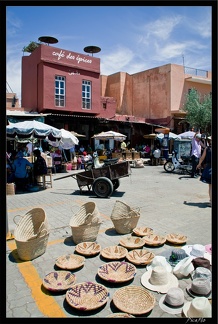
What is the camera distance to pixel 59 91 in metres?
19.9

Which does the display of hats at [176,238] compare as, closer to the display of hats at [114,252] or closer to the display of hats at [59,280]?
the display of hats at [114,252]

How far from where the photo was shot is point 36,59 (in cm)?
1944

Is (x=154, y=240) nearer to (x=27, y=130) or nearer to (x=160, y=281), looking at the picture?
(x=160, y=281)

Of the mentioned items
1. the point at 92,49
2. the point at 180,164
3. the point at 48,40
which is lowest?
the point at 180,164

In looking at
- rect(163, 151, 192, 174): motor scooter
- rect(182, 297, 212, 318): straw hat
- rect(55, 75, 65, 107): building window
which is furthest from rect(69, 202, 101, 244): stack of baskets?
rect(55, 75, 65, 107): building window

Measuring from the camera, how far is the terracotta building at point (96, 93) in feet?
63.3

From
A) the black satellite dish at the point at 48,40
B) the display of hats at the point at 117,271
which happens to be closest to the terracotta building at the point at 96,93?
the black satellite dish at the point at 48,40

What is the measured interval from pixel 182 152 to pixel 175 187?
7.20 metres

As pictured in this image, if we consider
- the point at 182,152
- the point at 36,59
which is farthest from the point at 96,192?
the point at 36,59

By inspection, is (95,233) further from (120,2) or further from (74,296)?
Answer: (120,2)

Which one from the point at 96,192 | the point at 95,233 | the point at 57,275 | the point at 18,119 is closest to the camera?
the point at 57,275

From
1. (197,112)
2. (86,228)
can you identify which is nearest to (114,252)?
(86,228)

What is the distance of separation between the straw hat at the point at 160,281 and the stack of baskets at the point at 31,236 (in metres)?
1.68

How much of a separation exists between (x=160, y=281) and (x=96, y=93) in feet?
67.3
